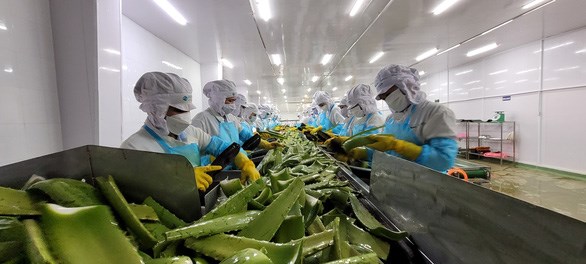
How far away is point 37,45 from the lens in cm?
201

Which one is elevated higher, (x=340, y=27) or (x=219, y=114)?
(x=340, y=27)

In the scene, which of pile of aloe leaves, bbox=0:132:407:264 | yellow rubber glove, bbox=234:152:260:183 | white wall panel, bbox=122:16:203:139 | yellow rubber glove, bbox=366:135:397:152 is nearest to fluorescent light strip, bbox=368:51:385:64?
white wall panel, bbox=122:16:203:139

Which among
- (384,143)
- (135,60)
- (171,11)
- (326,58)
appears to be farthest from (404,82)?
(326,58)

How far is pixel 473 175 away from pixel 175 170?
4410 millimetres

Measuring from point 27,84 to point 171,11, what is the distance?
259cm

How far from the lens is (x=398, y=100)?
7.32ft

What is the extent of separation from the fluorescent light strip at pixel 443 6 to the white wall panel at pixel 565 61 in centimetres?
402

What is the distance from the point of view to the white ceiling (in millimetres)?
4039

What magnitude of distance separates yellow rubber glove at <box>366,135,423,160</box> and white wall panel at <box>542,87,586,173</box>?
270 inches

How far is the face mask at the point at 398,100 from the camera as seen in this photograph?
86.7 inches

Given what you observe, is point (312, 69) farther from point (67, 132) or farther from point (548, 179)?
point (67, 132)

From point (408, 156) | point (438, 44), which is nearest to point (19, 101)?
point (408, 156)

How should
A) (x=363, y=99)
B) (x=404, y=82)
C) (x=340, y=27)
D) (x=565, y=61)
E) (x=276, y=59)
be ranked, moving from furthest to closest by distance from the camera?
(x=276, y=59) → (x=565, y=61) → (x=340, y=27) → (x=363, y=99) → (x=404, y=82)

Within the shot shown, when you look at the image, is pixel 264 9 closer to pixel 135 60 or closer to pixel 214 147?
pixel 135 60
